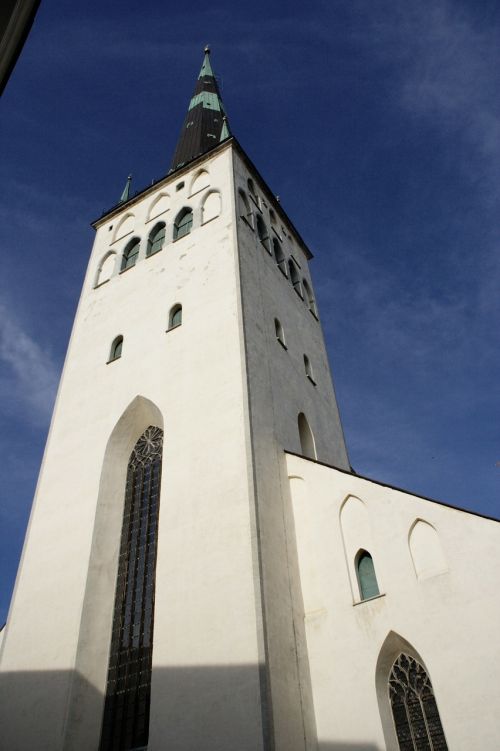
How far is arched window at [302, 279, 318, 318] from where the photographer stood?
61.5 ft

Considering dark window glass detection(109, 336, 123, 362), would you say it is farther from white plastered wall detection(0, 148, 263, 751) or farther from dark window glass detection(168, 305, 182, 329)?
dark window glass detection(168, 305, 182, 329)

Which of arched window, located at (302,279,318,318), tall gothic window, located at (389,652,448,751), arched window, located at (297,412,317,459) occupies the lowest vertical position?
tall gothic window, located at (389,652,448,751)

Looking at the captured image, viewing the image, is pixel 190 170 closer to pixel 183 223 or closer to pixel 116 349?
pixel 183 223

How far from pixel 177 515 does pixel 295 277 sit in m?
10.6

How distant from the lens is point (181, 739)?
7898 mm

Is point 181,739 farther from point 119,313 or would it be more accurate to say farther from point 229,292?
point 119,313

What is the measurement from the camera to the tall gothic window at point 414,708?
7895mm

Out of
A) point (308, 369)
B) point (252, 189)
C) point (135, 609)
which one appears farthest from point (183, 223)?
point (135, 609)

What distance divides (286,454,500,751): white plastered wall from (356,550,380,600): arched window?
0.11 metres

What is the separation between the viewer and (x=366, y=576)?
31.6 feet

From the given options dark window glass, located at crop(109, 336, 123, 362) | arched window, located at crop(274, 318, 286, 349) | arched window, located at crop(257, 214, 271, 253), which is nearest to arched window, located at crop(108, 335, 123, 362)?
dark window glass, located at crop(109, 336, 123, 362)

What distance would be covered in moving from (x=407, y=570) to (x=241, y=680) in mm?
2918

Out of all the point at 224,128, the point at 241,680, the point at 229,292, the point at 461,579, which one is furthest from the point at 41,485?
the point at 224,128

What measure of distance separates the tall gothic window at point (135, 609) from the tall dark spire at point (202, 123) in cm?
1293
